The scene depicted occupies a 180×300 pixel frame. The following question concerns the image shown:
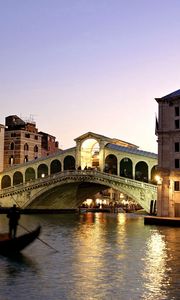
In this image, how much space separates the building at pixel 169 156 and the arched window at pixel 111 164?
17.4 m

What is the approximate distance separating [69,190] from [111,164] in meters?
5.02

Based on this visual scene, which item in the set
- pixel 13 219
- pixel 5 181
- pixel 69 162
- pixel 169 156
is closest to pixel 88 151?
pixel 69 162

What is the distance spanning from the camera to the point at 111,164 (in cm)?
5447

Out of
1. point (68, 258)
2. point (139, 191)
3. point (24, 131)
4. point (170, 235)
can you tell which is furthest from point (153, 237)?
point (24, 131)

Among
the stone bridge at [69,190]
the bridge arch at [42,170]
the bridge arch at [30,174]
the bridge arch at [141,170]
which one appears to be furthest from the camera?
the bridge arch at [30,174]

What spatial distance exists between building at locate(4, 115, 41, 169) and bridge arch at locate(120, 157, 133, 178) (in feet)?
60.4

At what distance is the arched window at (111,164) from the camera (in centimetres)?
5359

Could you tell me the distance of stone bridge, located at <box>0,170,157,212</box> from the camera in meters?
45.8

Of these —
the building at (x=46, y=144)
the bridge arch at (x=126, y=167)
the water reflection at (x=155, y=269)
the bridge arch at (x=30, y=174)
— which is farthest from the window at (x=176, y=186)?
the building at (x=46, y=144)

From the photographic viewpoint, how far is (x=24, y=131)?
6744 centimetres

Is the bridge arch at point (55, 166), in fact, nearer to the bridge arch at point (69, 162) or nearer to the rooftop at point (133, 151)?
the bridge arch at point (69, 162)

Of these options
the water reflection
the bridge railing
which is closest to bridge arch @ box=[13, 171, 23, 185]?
the bridge railing

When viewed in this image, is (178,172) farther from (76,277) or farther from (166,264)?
(76,277)

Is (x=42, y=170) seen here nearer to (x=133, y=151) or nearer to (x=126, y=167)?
(x=126, y=167)
